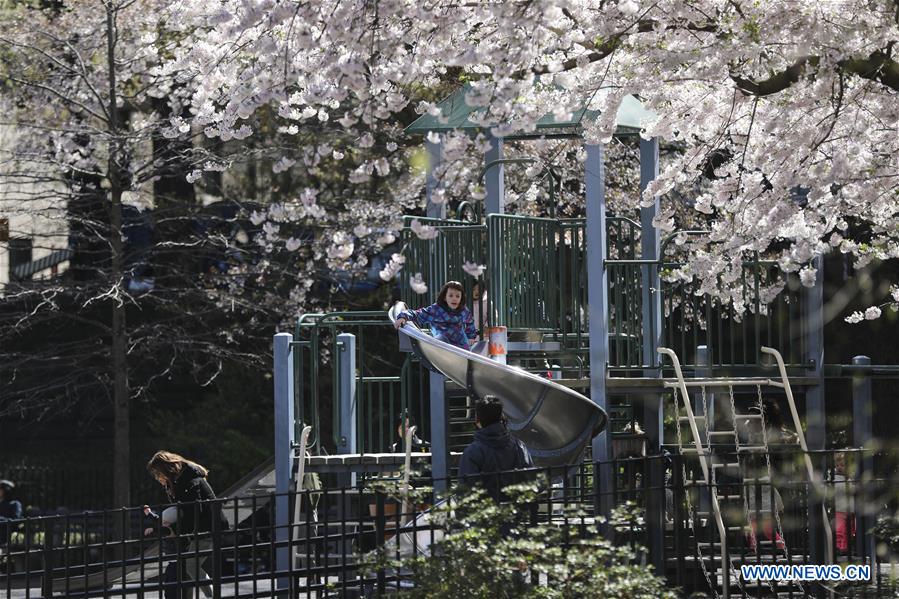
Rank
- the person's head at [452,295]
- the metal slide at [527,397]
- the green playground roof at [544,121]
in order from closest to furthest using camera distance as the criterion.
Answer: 1. the metal slide at [527,397]
2. the person's head at [452,295]
3. the green playground roof at [544,121]

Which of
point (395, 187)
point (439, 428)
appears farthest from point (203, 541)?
point (395, 187)

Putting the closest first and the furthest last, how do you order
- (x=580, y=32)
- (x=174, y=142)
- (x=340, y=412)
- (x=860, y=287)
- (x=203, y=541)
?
(x=580, y=32) → (x=203, y=541) → (x=340, y=412) → (x=860, y=287) → (x=174, y=142)

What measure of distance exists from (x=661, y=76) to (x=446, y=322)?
3.15 metres

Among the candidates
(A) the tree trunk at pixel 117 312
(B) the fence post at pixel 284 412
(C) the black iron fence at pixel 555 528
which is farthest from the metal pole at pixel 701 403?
(A) the tree trunk at pixel 117 312

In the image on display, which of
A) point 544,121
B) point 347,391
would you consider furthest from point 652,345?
point 347,391

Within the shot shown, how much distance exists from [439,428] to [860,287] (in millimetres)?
8440

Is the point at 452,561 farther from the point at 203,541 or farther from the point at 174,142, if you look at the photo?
the point at 174,142

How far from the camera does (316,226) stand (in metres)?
20.6

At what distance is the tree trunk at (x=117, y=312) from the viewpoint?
61.2 ft

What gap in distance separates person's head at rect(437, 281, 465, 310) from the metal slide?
0.38 metres

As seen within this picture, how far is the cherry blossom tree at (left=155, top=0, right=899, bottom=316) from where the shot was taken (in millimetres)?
8352

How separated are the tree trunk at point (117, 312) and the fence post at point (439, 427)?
7780 millimetres

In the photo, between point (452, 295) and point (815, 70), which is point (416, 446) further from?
point (815, 70)

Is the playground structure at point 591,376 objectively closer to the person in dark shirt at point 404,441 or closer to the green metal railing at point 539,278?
the green metal railing at point 539,278
